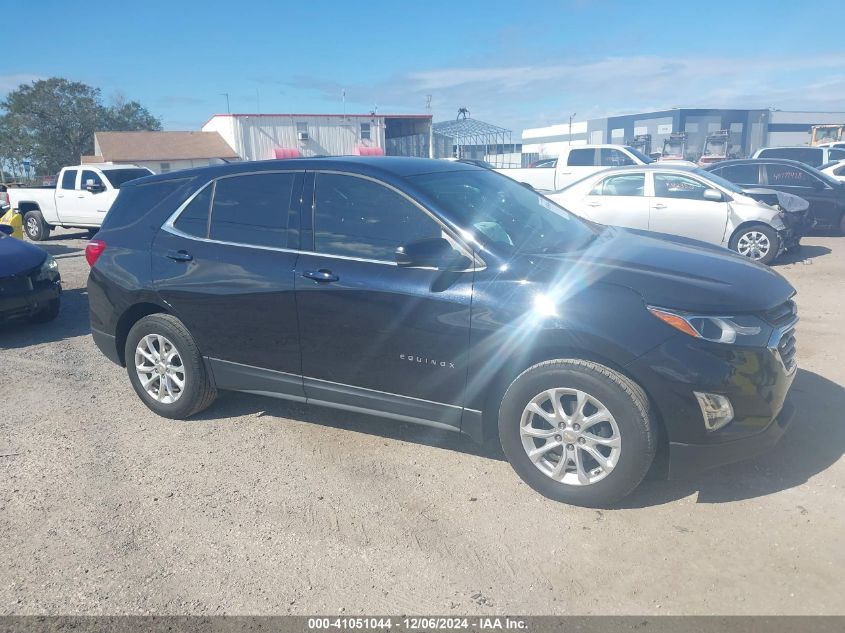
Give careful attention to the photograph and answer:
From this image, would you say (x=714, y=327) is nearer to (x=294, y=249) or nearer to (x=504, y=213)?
(x=504, y=213)

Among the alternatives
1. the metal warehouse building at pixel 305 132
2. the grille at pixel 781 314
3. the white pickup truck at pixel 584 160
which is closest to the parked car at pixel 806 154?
the white pickup truck at pixel 584 160

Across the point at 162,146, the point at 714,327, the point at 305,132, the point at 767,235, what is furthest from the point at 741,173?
the point at 162,146

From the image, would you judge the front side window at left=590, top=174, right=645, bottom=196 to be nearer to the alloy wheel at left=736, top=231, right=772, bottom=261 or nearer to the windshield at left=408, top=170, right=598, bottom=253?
the alloy wheel at left=736, top=231, right=772, bottom=261

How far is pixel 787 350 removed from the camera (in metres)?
3.52

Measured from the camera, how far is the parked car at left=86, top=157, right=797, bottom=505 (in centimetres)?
326

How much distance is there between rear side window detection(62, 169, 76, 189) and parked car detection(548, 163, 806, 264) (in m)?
12.3

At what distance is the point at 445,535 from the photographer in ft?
11.0

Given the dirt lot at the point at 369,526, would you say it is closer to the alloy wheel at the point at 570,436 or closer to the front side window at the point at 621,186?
the alloy wheel at the point at 570,436

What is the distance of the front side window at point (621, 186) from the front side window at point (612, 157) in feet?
19.1

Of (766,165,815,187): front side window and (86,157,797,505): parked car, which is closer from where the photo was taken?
(86,157,797,505): parked car

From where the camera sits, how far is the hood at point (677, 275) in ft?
11.0

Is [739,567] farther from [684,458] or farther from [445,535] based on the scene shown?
[445,535]

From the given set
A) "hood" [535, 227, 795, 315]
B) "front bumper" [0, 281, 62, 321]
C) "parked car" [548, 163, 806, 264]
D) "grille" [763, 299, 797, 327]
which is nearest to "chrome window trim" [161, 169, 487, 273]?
Result: "hood" [535, 227, 795, 315]

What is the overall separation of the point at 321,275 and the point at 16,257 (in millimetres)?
5262
